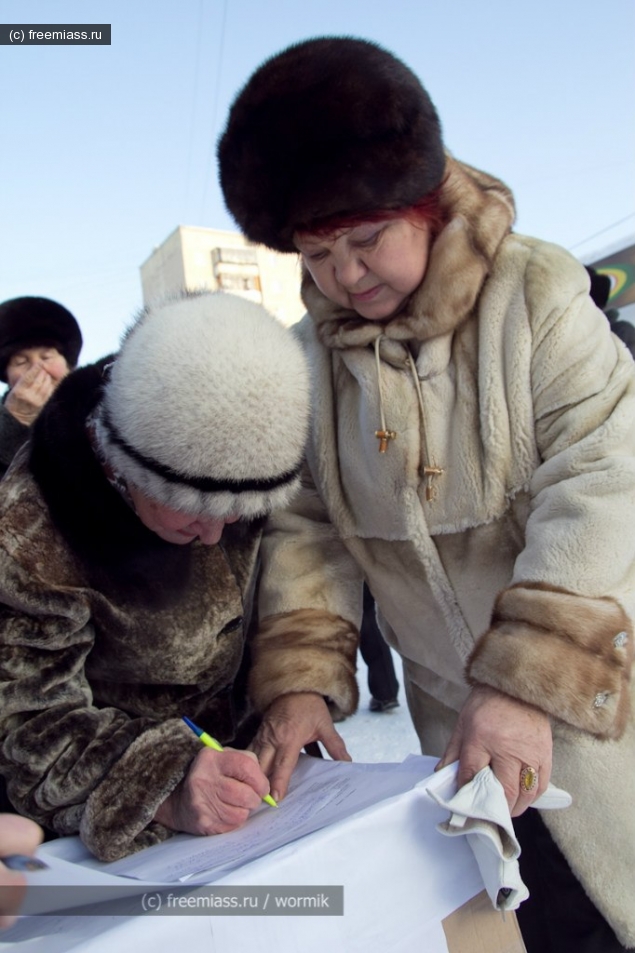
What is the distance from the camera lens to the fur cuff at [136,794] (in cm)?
89

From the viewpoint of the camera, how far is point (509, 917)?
0.77 m

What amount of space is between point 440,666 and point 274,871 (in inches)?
22.0

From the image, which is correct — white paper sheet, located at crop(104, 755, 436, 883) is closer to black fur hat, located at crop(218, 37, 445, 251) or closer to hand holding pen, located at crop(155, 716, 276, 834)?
hand holding pen, located at crop(155, 716, 276, 834)

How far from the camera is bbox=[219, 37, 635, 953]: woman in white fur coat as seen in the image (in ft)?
2.90

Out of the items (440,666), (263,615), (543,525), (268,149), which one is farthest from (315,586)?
(268,149)

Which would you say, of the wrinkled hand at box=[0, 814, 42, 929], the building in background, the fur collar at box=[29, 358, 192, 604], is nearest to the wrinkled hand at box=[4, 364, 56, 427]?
the fur collar at box=[29, 358, 192, 604]

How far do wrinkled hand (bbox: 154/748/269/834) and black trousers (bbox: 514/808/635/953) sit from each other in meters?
0.42

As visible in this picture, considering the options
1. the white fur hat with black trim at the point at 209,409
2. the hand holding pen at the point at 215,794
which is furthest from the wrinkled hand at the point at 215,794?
the white fur hat with black trim at the point at 209,409

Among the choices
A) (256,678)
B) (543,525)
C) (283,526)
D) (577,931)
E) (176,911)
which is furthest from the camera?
(283,526)

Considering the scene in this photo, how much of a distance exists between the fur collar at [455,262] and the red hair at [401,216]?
14 mm

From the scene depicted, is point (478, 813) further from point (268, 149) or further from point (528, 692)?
point (268, 149)

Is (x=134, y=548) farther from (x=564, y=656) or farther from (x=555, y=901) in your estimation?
(x=555, y=901)

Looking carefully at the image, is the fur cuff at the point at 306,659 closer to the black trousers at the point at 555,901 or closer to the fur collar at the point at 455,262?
the black trousers at the point at 555,901

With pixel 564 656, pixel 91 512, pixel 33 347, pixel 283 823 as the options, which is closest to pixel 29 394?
pixel 33 347
